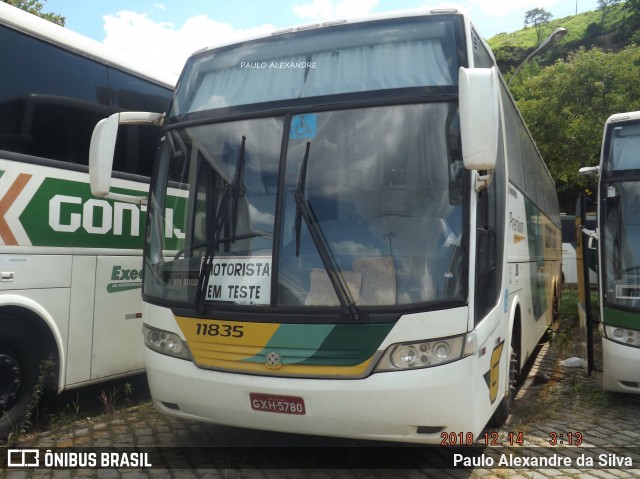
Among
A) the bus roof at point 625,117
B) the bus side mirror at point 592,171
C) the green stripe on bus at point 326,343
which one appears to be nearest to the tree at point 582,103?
the bus side mirror at point 592,171

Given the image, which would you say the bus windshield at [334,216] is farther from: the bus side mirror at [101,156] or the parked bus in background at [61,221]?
the parked bus in background at [61,221]

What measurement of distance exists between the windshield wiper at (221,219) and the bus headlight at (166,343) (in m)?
0.36

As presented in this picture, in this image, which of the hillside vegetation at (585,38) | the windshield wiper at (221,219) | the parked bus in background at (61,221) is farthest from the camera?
the hillside vegetation at (585,38)

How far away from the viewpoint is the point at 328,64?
15.4 ft

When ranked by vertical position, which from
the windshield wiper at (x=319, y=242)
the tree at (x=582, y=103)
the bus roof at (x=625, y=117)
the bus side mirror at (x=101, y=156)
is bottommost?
the windshield wiper at (x=319, y=242)

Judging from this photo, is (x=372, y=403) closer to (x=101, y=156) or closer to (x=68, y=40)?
(x=101, y=156)

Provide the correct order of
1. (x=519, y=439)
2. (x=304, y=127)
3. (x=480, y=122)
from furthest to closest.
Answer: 1. (x=519, y=439)
2. (x=304, y=127)
3. (x=480, y=122)

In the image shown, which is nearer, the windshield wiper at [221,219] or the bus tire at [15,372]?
the windshield wiper at [221,219]

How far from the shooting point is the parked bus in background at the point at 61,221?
5059 millimetres

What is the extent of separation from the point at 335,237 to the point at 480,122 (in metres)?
1.18

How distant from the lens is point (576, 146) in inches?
640

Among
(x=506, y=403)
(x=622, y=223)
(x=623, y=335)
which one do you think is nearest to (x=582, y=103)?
(x=622, y=223)

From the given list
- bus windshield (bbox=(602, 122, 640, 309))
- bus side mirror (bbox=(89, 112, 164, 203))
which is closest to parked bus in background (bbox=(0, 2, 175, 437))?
bus side mirror (bbox=(89, 112, 164, 203))

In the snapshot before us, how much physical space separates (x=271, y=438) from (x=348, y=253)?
85.3 inches
